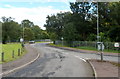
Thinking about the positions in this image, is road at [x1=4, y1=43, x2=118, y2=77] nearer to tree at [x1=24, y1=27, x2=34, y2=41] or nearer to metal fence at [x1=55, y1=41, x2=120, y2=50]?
metal fence at [x1=55, y1=41, x2=120, y2=50]

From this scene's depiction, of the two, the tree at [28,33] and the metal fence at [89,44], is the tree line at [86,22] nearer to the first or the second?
the metal fence at [89,44]

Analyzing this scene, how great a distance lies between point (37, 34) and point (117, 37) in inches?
3210

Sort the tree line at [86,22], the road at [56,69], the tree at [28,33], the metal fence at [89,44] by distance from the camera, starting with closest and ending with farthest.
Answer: the road at [56,69] → the metal fence at [89,44] → the tree line at [86,22] → the tree at [28,33]

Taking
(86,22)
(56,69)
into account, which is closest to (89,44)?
(86,22)

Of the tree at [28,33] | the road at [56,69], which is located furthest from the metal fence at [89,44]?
the tree at [28,33]

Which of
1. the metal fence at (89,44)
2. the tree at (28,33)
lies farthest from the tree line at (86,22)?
the tree at (28,33)

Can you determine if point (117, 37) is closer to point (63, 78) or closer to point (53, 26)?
point (63, 78)

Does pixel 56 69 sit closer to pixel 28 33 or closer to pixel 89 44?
pixel 89 44

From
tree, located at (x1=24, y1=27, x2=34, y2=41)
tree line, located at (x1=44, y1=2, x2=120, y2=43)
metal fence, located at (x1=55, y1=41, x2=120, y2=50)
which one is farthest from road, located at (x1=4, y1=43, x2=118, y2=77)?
tree, located at (x1=24, y1=27, x2=34, y2=41)

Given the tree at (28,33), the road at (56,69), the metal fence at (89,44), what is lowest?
the road at (56,69)

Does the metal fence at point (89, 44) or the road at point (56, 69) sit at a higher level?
the metal fence at point (89, 44)

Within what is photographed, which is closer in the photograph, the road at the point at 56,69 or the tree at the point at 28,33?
the road at the point at 56,69

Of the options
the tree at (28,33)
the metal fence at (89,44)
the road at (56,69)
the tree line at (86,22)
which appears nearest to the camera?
the road at (56,69)

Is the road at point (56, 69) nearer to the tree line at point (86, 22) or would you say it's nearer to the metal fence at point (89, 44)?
the metal fence at point (89, 44)
